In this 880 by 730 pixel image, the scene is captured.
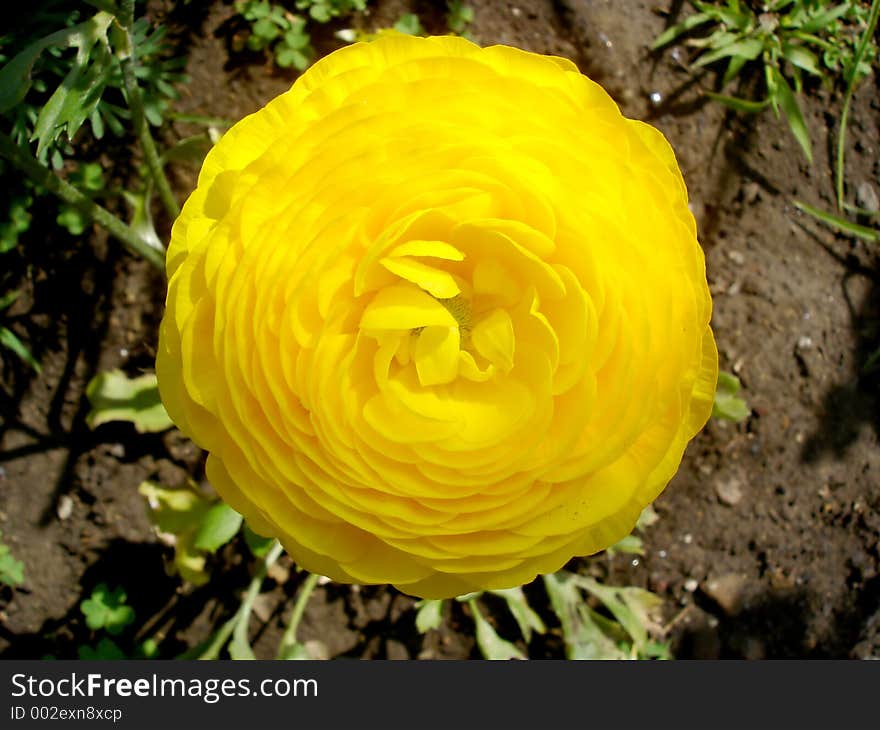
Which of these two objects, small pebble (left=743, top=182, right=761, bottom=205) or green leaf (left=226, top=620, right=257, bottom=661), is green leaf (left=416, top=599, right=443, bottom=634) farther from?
small pebble (left=743, top=182, right=761, bottom=205)

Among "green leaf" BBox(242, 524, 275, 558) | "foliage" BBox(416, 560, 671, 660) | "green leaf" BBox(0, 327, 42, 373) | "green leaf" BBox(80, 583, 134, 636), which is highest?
"green leaf" BBox(0, 327, 42, 373)

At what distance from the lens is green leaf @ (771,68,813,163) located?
2152 mm

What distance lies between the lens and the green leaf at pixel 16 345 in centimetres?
196

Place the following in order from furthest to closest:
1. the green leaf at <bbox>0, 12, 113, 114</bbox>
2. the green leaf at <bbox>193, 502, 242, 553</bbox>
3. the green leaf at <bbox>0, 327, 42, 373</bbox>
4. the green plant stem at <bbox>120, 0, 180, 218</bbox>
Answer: the green leaf at <bbox>0, 327, 42, 373</bbox>, the green leaf at <bbox>193, 502, 242, 553</bbox>, the green plant stem at <bbox>120, 0, 180, 218</bbox>, the green leaf at <bbox>0, 12, 113, 114</bbox>

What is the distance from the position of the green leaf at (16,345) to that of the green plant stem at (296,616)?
2.80ft

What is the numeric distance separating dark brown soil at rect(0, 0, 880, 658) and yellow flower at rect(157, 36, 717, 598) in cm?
111

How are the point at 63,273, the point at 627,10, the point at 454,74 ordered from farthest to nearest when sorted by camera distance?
the point at 627,10 → the point at 63,273 → the point at 454,74

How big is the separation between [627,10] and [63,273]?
1641 mm

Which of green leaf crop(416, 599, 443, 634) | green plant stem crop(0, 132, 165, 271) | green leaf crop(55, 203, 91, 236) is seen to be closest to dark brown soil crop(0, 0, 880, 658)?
green leaf crop(55, 203, 91, 236)

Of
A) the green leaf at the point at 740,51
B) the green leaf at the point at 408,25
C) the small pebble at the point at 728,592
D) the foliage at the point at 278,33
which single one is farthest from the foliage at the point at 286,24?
the small pebble at the point at 728,592

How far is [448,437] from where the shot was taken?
1.04m

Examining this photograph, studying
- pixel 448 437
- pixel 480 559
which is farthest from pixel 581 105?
pixel 480 559

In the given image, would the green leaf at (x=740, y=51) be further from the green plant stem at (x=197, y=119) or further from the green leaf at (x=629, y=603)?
the green leaf at (x=629, y=603)

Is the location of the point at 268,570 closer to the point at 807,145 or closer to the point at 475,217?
the point at 475,217
